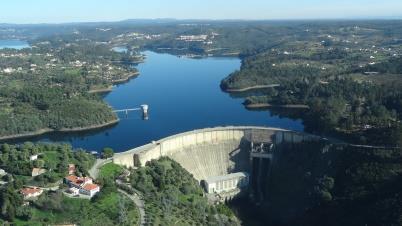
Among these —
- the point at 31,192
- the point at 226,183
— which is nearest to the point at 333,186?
the point at 226,183

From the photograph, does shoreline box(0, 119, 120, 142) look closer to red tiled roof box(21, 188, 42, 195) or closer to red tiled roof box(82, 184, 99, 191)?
red tiled roof box(21, 188, 42, 195)

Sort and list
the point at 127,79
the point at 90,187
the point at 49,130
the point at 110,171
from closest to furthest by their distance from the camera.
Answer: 1. the point at 90,187
2. the point at 110,171
3. the point at 49,130
4. the point at 127,79

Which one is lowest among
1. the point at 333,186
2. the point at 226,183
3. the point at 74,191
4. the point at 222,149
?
the point at 226,183

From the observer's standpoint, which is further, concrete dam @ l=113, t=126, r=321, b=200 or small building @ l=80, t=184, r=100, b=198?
concrete dam @ l=113, t=126, r=321, b=200

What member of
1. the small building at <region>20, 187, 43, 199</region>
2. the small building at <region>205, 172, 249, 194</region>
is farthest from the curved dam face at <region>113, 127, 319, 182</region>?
the small building at <region>20, 187, 43, 199</region>

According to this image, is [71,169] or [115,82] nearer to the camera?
[71,169]

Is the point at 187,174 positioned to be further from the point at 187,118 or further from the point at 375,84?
the point at 375,84

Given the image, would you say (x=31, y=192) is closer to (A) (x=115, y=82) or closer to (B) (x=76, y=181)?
(B) (x=76, y=181)

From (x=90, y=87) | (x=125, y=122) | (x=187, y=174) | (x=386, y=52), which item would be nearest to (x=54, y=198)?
(x=187, y=174)
